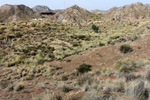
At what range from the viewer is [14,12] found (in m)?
94.5

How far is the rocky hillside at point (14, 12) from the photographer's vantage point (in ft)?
292

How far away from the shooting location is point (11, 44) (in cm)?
2394

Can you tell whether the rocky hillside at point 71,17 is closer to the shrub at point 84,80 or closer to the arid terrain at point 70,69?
the arid terrain at point 70,69

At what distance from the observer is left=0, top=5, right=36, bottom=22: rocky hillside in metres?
88.9

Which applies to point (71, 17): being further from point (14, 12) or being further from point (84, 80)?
point (84, 80)

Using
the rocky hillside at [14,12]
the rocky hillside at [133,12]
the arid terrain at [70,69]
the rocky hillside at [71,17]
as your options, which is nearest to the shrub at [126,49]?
the arid terrain at [70,69]

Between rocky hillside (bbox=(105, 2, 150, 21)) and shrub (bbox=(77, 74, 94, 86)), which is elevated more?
rocky hillside (bbox=(105, 2, 150, 21))

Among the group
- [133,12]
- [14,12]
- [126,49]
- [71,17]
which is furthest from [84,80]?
[14,12]

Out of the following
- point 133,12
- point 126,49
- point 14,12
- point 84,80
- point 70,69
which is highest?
point 14,12

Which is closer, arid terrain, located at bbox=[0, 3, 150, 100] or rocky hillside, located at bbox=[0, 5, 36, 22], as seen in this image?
arid terrain, located at bbox=[0, 3, 150, 100]

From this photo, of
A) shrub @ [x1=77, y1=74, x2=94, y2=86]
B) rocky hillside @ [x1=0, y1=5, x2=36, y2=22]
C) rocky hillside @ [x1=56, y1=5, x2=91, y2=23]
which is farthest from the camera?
rocky hillside @ [x1=0, y1=5, x2=36, y2=22]

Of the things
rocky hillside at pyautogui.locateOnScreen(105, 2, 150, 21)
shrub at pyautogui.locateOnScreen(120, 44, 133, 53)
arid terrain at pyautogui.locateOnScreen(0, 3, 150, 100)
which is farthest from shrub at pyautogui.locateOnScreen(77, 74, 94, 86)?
rocky hillside at pyautogui.locateOnScreen(105, 2, 150, 21)

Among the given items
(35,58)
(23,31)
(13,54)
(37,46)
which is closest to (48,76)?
(35,58)

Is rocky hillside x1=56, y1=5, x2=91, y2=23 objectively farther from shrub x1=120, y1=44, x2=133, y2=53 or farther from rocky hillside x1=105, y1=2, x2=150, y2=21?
shrub x1=120, y1=44, x2=133, y2=53
